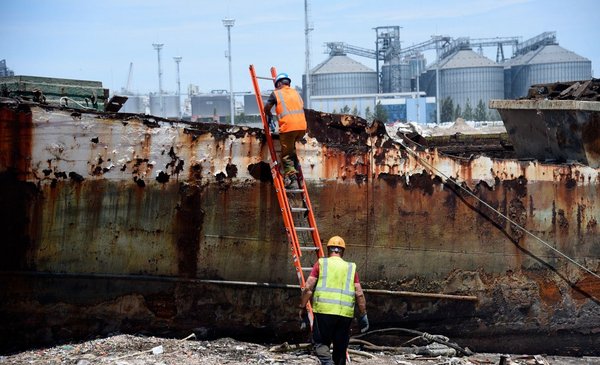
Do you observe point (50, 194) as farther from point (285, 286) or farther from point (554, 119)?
point (554, 119)

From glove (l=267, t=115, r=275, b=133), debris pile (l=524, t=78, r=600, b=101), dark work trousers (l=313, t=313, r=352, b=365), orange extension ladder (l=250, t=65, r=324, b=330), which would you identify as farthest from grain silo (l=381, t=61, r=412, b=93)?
dark work trousers (l=313, t=313, r=352, b=365)

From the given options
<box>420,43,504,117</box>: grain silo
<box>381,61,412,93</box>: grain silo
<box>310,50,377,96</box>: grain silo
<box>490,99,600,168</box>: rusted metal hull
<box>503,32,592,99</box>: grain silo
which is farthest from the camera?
<box>420,43,504,117</box>: grain silo

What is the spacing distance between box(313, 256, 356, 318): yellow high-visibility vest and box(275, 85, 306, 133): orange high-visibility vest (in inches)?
80.5

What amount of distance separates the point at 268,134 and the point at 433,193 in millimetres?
2212

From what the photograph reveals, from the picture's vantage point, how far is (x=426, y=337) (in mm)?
9359

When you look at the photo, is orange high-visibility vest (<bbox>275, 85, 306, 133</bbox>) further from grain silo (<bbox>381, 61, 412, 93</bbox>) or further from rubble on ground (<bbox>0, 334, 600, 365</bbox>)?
grain silo (<bbox>381, 61, 412, 93</bbox>)

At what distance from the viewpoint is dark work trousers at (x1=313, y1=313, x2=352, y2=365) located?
22.0 ft

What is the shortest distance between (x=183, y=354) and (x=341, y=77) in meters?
78.4

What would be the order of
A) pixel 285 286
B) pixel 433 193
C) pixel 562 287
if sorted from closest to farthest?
1. pixel 285 286
2. pixel 433 193
3. pixel 562 287

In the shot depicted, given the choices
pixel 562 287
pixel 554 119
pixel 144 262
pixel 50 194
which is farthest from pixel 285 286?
pixel 554 119

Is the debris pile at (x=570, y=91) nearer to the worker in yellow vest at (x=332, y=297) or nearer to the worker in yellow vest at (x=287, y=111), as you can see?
the worker in yellow vest at (x=287, y=111)

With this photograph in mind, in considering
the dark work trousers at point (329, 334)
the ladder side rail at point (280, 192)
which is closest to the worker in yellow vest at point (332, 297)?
the dark work trousers at point (329, 334)

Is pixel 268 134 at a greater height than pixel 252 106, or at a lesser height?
lesser

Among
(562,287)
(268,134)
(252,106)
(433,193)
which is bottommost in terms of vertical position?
(562,287)
